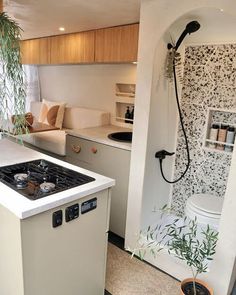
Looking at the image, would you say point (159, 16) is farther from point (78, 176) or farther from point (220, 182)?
point (220, 182)

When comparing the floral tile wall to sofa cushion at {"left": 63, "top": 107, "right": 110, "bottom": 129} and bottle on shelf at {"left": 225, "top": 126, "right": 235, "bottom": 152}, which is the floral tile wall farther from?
sofa cushion at {"left": 63, "top": 107, "right": 110, "bottom": 129}

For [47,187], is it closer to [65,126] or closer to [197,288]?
[197,288]

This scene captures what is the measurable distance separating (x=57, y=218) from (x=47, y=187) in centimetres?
18

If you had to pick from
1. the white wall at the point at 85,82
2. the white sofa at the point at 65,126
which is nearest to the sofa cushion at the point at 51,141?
the white sofa at the point at 65,126

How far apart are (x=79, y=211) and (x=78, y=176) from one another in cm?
24

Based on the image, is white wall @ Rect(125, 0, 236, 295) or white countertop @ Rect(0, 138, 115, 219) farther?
white wall @ Rect(125, 0, 236, 295)

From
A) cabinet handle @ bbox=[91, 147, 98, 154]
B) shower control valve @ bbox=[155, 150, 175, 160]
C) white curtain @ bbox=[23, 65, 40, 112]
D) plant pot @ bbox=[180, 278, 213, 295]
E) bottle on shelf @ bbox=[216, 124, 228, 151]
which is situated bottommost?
plant pot @ bbox=[180, 278, 213, 295]

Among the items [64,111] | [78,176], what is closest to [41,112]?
[64,111]

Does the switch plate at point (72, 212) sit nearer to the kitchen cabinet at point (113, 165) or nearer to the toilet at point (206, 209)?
the kitchen cabinet at point (113, 165)

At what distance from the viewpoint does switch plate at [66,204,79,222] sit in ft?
4.06

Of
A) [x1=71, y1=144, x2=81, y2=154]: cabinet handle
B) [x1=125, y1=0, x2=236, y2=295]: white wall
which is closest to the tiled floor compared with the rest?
[x1=125, y1=0, x2=236, y2=295]: white wall

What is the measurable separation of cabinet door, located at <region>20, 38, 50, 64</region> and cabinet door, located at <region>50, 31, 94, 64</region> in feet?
0.48

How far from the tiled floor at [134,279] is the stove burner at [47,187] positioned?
1.04m

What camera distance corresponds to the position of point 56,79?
4301 mm
